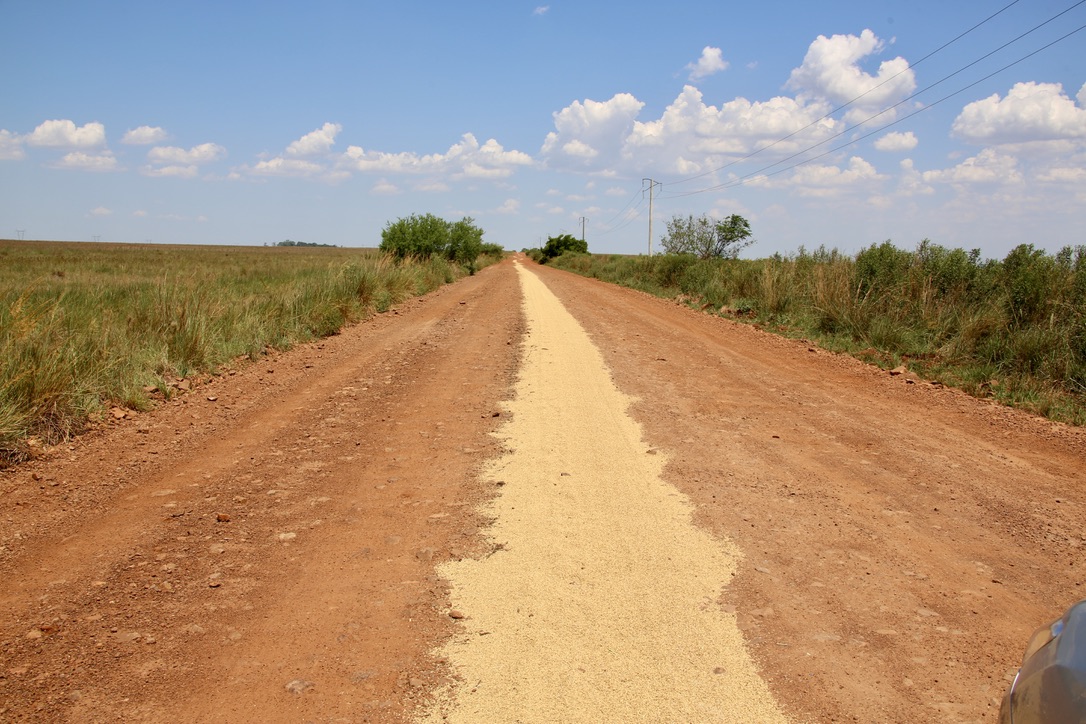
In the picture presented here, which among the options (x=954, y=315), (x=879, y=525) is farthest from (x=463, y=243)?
(x=879, y=525)

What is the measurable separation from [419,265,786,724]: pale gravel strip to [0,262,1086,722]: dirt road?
6 centimetres

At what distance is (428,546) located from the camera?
477 centimetres

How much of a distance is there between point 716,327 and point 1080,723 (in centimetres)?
1544

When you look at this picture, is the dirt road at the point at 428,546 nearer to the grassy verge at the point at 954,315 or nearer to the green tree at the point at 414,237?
the grassy verge at the point at 954,315

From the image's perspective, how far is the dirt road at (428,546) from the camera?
341 centimetres

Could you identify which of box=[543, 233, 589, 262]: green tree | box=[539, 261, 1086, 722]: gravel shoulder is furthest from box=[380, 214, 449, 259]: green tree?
box=[543, 233, 589, 262]: green tree

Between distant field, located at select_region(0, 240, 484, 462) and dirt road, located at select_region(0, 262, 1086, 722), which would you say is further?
distant field, located at select_region(0, 240, 484, 462)

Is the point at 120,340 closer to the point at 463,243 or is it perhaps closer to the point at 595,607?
the point at 595,607

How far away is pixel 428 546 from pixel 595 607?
1.27 meters

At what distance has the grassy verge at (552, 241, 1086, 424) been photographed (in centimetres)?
1010

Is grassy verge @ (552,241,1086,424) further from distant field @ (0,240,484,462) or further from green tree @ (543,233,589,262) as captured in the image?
green tree @ (543,233,589,262)

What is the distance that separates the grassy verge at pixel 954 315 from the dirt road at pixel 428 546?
194 centimetres

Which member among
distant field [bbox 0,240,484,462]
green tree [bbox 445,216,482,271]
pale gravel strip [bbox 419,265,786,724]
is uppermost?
green tree [bbox 445,216,482,271]

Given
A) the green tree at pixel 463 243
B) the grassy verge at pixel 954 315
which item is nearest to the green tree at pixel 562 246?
the green tree at pixel 463 243
